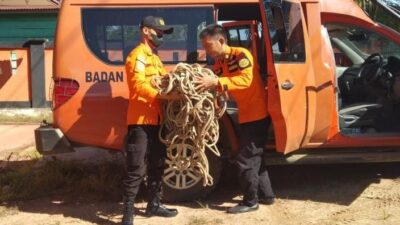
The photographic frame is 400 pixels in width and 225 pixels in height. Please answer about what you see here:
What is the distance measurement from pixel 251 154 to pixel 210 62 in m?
0.97

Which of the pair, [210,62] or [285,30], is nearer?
[285,30]

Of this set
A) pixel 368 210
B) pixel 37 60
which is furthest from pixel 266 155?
pixel 37 60

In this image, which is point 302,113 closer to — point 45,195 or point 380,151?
point 380,151

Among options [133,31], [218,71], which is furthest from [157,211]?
[133,31]

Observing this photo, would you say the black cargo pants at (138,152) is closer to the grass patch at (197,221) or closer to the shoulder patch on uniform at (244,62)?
the grass patch at (197,221)

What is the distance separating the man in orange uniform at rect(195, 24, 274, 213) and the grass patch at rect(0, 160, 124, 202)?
141 cm

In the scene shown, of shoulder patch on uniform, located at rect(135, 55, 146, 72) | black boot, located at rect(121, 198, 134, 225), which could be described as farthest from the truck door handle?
black boot, located at rect(121, 198, 134, 225)

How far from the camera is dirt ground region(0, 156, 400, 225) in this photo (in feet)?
16.4

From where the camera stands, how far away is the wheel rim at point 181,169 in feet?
16.2

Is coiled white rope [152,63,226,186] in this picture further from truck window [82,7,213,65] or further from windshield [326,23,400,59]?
windshield [326,23,400,59]

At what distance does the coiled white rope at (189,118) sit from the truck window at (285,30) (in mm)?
706

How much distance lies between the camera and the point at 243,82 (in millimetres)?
4754

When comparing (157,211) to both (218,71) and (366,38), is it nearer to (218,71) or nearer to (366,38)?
(218,71)

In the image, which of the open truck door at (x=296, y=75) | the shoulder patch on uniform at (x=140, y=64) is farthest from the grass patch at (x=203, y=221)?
the shoulder patch on uniform at (x=140, y=64)
